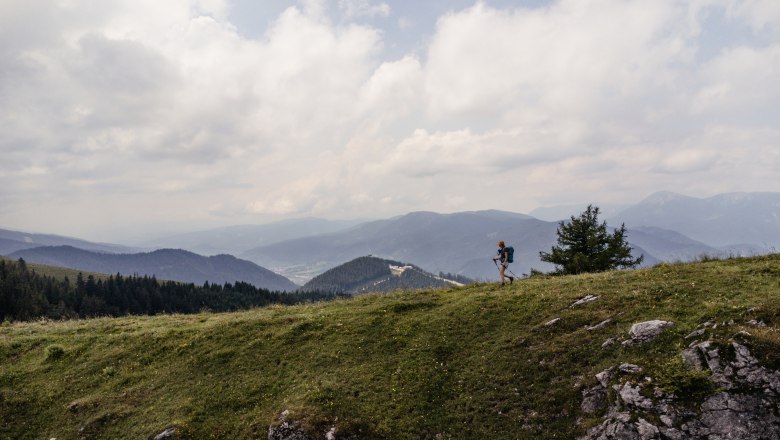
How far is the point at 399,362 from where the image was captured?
1816 cm

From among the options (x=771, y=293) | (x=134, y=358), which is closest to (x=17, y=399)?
(x=134, y=358)

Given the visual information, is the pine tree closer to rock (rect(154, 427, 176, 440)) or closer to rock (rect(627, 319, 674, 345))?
rock (rect(627, 319, 674, 345))

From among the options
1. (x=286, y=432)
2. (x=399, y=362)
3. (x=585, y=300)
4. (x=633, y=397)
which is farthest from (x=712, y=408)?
(x=286, y=432)

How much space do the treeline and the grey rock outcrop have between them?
8570 cm

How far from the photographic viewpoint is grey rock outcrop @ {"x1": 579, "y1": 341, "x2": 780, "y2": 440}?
11.1 metres

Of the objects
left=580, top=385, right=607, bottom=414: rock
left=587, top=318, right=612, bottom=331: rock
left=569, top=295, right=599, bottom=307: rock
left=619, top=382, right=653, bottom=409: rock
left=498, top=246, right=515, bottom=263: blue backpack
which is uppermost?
left=498, top=246, right=515, bottom=263: blue backpack

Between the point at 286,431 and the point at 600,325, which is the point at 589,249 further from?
the point at 286,431

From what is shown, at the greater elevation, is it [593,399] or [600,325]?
[600,325]

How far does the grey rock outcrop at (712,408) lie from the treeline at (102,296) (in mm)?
85699

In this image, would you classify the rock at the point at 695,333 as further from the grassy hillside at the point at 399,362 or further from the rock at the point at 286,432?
the rock at the point at 286,432

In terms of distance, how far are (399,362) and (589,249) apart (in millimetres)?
33535

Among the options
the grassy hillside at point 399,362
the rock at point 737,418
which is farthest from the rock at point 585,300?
the rock at point 737,418

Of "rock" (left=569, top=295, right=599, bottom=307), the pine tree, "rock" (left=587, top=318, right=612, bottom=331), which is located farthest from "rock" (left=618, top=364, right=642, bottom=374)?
the pine tree

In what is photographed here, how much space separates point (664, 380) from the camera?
41.2 feet
